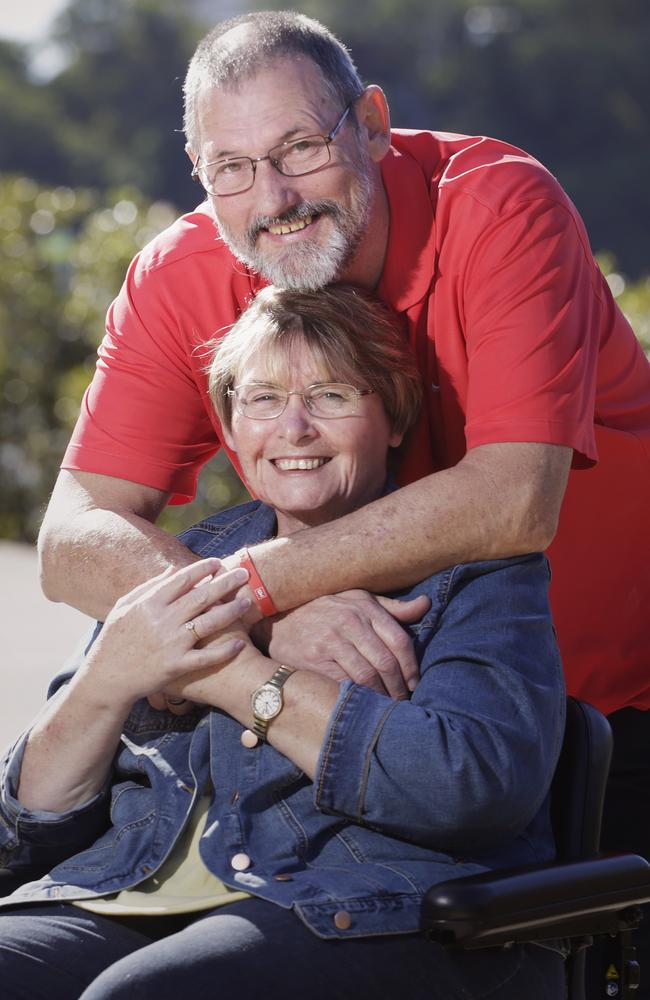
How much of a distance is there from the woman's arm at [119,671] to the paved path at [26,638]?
2856mm

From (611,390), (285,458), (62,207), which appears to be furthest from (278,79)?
→ (62,207)

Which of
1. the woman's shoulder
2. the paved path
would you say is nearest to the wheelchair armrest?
the woman's shoulder

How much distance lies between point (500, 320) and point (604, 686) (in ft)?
2.48

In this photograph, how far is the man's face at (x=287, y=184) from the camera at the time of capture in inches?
99.7

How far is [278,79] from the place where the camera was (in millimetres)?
2537

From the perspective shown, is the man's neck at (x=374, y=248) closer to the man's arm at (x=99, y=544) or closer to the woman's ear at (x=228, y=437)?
the woman's ear at (x=228, y=437)

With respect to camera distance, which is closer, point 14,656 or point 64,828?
point 64,828

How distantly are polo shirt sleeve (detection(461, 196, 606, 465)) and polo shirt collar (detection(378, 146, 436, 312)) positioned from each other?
10 centimetres

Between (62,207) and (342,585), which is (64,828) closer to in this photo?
(342,585)

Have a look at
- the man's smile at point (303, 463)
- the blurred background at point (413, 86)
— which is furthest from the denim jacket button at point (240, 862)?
the blurred background at point (413, 86)

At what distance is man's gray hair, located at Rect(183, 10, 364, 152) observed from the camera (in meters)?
2.56

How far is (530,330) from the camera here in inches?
96.0

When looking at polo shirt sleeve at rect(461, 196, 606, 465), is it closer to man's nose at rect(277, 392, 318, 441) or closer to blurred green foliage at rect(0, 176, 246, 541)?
man's nose at rect(277, 392, 318, 441)

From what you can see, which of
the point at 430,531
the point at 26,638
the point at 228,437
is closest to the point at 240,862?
the point at 430,531
